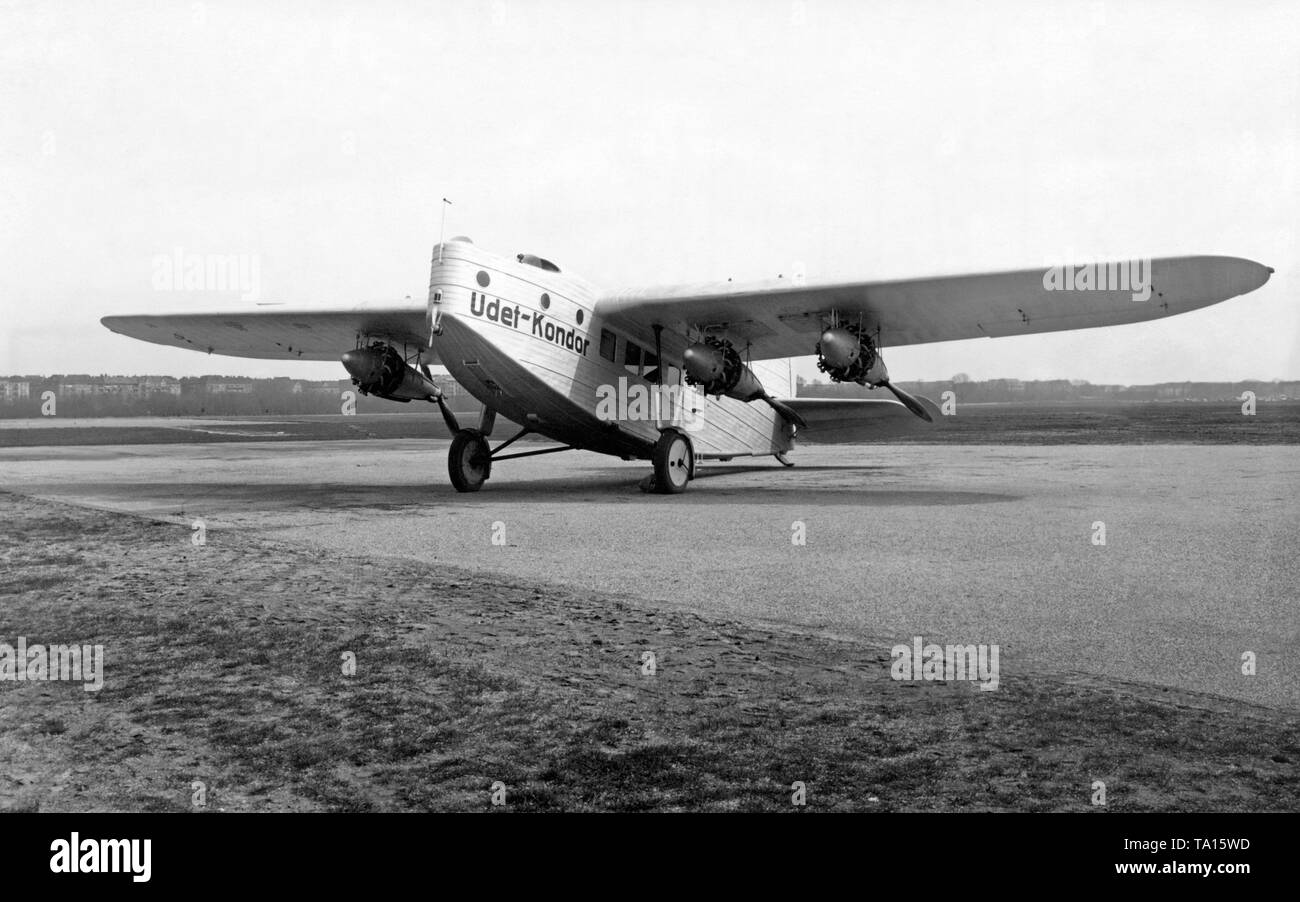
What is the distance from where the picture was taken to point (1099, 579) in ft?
26.9

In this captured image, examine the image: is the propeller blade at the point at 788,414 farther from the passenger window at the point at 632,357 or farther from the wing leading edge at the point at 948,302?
the passenger window at the point at 632,357

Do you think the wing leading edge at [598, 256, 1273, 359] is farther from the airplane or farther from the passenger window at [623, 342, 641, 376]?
the passenger window at [623, 342, 641, 376]

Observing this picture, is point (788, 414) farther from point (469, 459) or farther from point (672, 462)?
point (469, 459)

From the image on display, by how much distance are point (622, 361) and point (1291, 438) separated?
2760 cm

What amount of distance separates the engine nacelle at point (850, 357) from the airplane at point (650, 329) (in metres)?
0.02

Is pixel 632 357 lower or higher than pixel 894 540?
higher

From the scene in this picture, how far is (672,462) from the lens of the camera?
17062 mm

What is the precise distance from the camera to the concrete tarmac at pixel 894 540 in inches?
252

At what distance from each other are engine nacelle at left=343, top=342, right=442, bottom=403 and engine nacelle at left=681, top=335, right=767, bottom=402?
5215mm

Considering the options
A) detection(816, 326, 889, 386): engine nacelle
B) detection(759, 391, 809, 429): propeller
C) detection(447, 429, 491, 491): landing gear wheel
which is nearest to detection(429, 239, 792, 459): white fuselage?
detection(447, 429, 491, 491): landing gear wheel

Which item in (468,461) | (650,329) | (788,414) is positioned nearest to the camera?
(468,461)

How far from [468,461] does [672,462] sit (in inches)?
140

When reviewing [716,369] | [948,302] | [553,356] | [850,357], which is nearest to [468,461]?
[553,356]
